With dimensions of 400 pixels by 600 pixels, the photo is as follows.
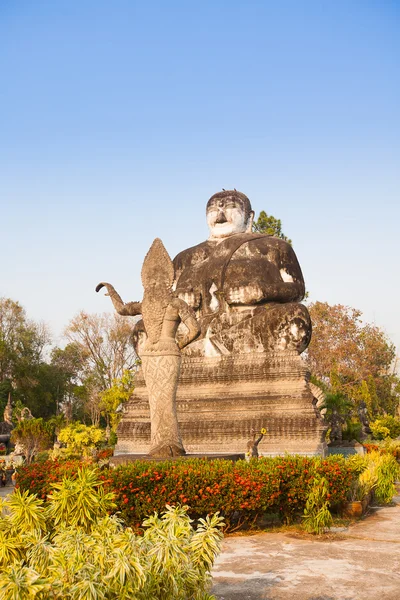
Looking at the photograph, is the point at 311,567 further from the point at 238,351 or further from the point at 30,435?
the point at 30,435

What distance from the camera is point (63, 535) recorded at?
11.5 ft

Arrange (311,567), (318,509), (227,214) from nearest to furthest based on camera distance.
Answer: (311,567) < (318,509) < (227,214)

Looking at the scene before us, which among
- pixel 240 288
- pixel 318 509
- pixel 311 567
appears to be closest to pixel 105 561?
pixel 311 567

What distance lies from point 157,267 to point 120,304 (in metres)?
1.11

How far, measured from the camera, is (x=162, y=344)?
31.4 ft

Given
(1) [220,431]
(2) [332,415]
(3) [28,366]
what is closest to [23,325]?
(3) [28,366]

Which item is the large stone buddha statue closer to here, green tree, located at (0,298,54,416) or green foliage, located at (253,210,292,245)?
green foliage, located at (253,210,292,245)

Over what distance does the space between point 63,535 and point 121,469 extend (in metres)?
3.65

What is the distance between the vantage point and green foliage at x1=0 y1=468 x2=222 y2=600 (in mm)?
2859

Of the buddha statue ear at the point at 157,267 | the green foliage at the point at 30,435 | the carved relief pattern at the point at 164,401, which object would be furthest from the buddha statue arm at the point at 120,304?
the green foliage at the point at 30,435

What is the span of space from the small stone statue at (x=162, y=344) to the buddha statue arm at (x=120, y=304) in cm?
28

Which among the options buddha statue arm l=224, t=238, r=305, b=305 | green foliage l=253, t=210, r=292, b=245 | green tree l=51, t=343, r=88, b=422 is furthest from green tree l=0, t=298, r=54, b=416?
buddha statue arm l=224, t=238, r=305, b=305

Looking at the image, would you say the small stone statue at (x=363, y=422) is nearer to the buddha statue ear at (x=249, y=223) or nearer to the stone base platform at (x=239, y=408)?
the buddha statue ear at (x=249, y=223)

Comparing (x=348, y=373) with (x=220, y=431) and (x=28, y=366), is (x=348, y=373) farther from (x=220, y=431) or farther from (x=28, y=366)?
(x=220, y=431)
